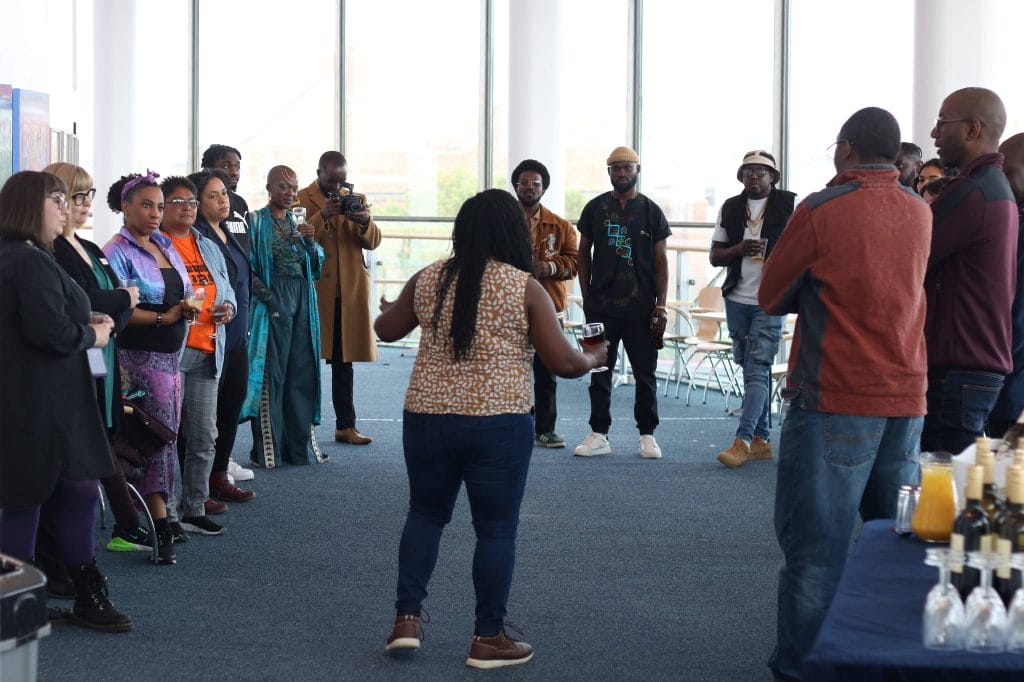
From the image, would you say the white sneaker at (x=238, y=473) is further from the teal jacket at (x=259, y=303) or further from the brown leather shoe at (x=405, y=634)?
the brown leather shoe at (x=405, y=634)

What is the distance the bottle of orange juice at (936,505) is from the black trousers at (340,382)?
5026mm

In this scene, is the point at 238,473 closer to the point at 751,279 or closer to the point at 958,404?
the point at 751,279

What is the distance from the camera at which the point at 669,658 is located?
4.04 meters

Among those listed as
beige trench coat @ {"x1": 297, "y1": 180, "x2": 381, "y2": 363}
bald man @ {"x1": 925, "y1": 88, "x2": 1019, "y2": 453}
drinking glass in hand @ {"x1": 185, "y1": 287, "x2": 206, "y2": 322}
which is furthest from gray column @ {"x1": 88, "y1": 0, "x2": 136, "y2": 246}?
bald man @ {"x1": 925, "y1": 88, "x2": 1019, "y2": 453}

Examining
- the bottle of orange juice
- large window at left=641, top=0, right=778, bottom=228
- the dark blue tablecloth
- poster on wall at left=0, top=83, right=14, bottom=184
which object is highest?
large window at left=641, top=0, right=778, bottom=228

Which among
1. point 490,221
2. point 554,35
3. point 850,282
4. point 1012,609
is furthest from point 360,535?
point 554,35

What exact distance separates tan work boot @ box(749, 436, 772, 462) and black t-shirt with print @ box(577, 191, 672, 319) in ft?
3.17

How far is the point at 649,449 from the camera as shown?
24.8ft

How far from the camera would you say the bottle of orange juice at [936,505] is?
2.84 meters

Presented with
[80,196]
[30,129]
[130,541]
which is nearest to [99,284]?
[80,196]

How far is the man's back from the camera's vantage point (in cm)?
332

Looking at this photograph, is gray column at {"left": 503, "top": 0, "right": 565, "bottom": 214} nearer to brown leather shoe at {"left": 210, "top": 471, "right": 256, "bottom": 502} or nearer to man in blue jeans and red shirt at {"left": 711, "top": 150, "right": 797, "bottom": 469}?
man in blue jeans and red shirt at {"left": 711, "top": 150, "right": 797, "bottom": 469}

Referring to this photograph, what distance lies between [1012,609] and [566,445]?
5.87m

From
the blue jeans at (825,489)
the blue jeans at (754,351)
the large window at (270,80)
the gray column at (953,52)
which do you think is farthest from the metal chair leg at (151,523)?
the large window at (270,80)
